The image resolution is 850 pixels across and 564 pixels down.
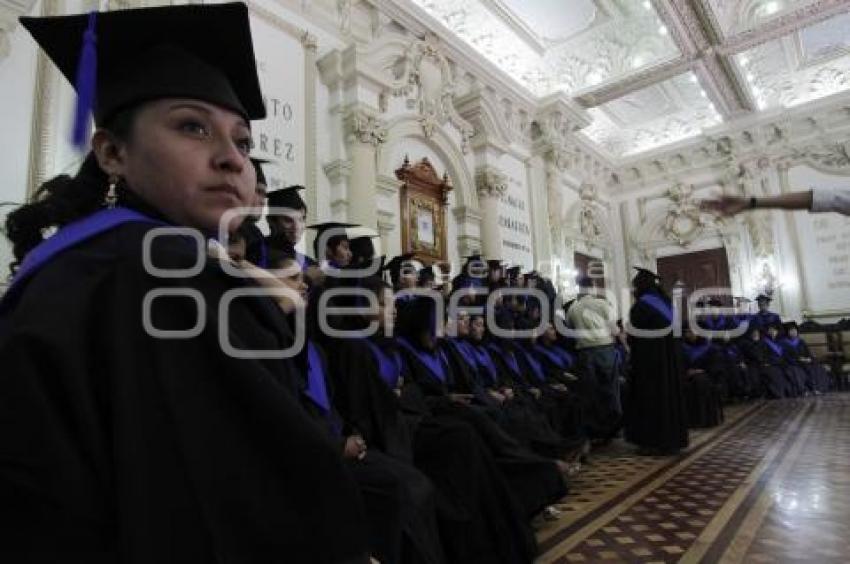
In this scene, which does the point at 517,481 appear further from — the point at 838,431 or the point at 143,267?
the point at 838,431

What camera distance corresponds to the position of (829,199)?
2568mm

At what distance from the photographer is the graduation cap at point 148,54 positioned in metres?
1.04

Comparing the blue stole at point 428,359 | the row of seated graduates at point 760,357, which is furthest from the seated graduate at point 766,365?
the blue stole at point 428,359

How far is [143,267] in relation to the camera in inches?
30.6

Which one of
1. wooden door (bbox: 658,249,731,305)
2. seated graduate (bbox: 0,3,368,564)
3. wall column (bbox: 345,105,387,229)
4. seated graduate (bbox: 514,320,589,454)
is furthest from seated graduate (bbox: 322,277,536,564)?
wooden door (bbox: 658,249,731,305)

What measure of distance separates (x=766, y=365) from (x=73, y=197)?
12129 millimetres

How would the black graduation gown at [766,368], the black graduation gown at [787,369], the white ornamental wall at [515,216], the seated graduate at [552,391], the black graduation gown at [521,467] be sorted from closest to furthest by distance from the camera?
the black graduation gown at [521,467] → the seated graduate at [552,391] → the black graduation gown at [766,368] → the black graduation gown at [787,369] → the white ornamental wall at [515,216]

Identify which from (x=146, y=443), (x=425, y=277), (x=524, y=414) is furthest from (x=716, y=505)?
(x=146, y=443)

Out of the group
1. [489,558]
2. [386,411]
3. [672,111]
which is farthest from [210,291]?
[672,111]

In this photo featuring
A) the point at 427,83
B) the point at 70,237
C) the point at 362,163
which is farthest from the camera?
the point at 427,83

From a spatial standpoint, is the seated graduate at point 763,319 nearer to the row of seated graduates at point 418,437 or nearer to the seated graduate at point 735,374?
the seated graduate at point 735,374

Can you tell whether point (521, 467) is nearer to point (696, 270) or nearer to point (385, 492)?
point (385, 492)

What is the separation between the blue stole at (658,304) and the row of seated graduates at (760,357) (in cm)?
378

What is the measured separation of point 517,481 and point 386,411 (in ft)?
3.55
